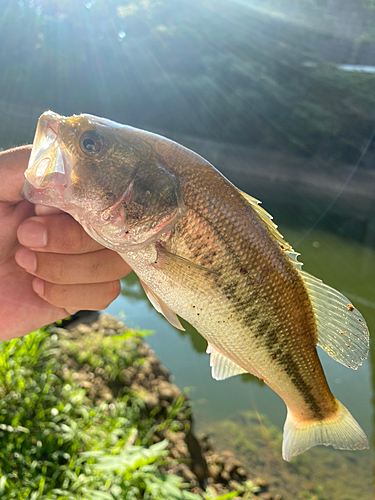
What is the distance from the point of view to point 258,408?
4852 mm

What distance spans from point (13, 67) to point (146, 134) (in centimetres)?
2540

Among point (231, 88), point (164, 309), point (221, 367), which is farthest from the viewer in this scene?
point (231, 88)

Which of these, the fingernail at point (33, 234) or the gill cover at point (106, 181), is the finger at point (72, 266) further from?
the gill cover at point (106, 181)

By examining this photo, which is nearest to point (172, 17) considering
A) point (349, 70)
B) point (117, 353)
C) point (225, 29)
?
point (225, 29)

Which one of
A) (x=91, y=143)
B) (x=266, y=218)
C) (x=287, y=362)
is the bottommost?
(x=287, y=362)

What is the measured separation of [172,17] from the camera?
80.9ft

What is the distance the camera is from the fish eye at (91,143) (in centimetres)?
110

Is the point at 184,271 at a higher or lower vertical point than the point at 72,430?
higher

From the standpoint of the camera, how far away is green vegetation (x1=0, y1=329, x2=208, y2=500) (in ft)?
7.09

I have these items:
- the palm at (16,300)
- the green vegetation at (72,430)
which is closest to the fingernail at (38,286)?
the palm at (16,300)

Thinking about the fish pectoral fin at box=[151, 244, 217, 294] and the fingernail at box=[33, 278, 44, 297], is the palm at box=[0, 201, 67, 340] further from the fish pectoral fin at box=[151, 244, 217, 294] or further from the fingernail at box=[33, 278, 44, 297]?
the fish pectoral fin at box=[151, 244, 217, 294]

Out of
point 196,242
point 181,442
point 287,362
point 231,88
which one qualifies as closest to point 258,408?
point 181,442

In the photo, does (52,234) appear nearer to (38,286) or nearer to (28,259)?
(28,259)

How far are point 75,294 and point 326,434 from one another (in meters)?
1.23
